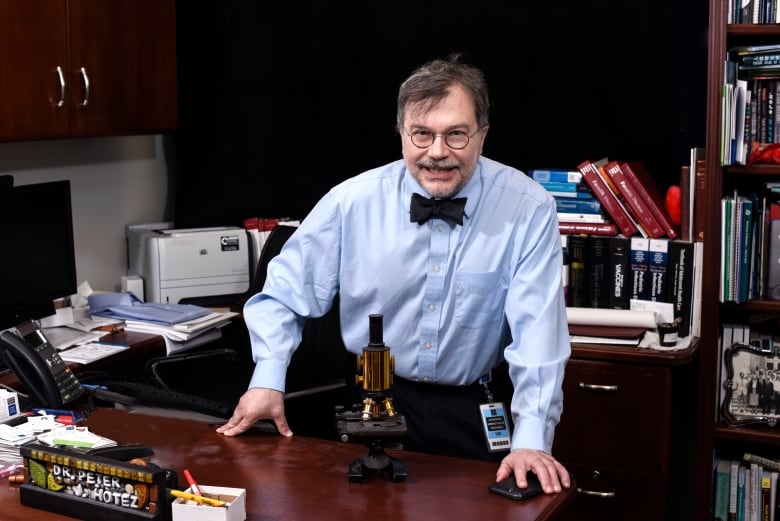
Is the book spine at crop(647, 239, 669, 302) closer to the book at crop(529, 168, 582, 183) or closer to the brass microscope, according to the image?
the book at crop(529, 168, 582, 183)

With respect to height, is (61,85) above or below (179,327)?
above

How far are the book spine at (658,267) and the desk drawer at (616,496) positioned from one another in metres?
0.60

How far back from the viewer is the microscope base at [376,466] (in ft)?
6.57

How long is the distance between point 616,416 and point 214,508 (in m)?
1.93

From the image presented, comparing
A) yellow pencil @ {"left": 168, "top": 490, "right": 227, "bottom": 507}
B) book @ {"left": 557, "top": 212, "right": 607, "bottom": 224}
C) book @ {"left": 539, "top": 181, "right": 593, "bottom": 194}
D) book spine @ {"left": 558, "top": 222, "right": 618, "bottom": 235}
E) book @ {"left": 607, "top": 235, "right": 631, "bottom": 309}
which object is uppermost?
book @ {"left": 539, "top": 181, "right": 593, "bottom": 194}

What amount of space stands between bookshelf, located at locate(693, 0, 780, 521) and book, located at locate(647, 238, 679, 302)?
0.65 ft

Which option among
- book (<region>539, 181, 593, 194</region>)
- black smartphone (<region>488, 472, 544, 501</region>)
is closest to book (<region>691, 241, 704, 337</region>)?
book (<region>539, 181, 593, 194</region>)

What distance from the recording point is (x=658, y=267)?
3.57m

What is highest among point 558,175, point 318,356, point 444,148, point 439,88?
point 439,88

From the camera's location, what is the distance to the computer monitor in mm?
3154

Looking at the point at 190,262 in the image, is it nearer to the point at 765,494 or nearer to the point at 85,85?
the point at 85,85

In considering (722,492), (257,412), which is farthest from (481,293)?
(722,492)

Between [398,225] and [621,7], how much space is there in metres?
1.58

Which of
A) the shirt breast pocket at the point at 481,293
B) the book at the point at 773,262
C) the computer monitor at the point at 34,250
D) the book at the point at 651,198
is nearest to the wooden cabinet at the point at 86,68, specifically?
the computer monitor at the point at 34,250
